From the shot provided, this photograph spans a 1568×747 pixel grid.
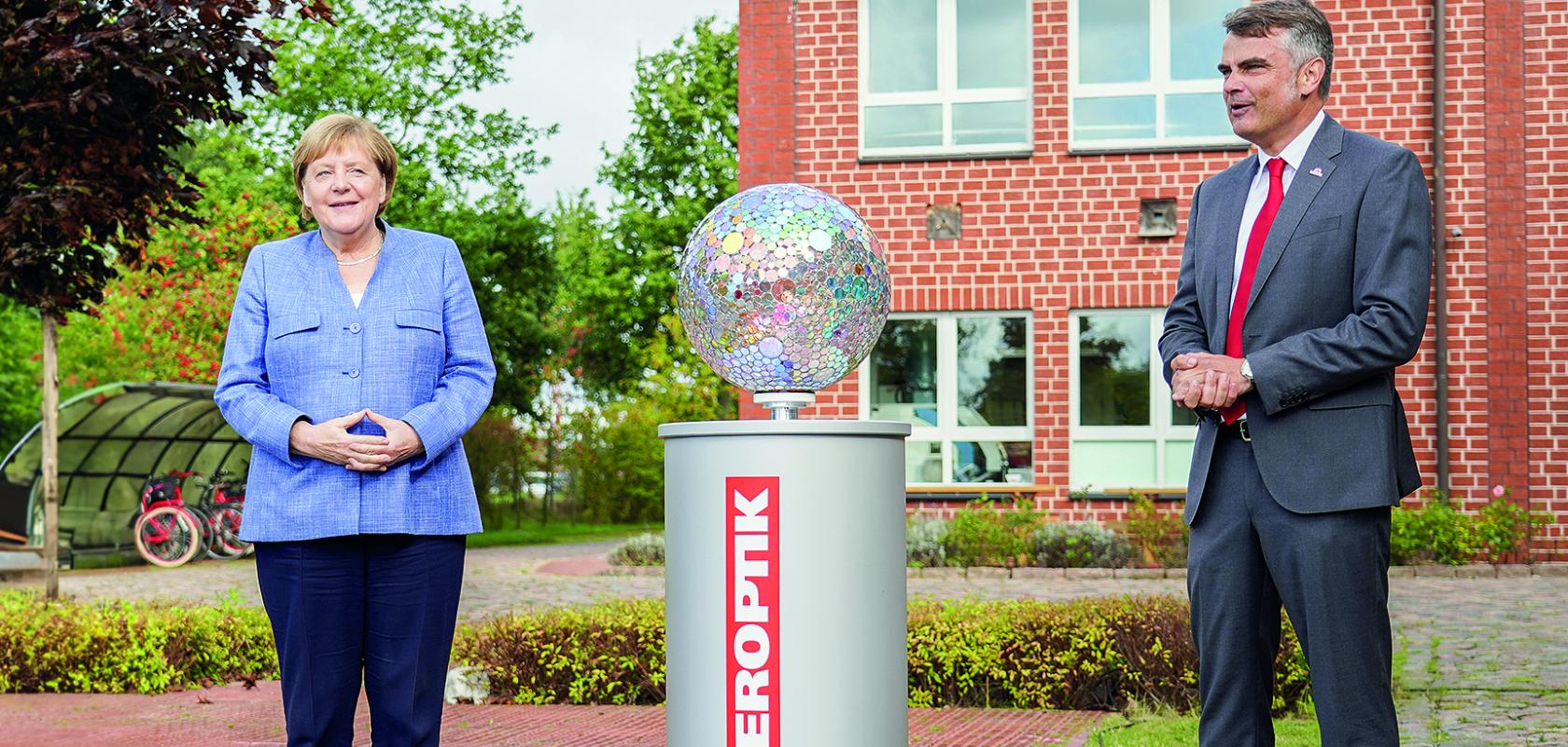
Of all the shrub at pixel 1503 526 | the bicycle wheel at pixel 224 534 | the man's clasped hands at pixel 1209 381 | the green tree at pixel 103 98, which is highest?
the green tree at pixel 103 98

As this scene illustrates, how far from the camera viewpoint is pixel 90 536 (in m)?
18.9

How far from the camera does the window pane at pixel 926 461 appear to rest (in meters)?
15.1

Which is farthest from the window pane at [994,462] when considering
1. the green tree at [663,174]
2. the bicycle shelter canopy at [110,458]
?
the green tree at [663,174]

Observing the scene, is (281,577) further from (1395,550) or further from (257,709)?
(1395,550)

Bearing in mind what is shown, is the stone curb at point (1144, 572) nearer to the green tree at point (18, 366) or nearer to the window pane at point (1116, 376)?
the window pane at point (1116, 376)

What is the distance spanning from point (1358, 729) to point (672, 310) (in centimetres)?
3196

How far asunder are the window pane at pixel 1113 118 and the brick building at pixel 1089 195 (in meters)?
0.02

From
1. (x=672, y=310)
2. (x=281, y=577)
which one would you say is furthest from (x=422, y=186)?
(x=281, y=577)

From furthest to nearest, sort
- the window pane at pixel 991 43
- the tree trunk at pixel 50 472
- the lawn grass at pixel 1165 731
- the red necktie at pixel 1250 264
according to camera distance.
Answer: the window pane at pixel 991 43, the tree trunk at pixel 50 472, the lawn grass at pixel 1165 731, the red necktie at pixel 1250 264

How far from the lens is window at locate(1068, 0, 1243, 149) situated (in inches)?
590

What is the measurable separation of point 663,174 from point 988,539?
2286cm

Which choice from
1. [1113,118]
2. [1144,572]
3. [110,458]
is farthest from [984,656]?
[110,458]

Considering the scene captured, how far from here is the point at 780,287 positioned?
3283 millimetres

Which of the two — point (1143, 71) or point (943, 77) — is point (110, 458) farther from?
point (1143, 71)
